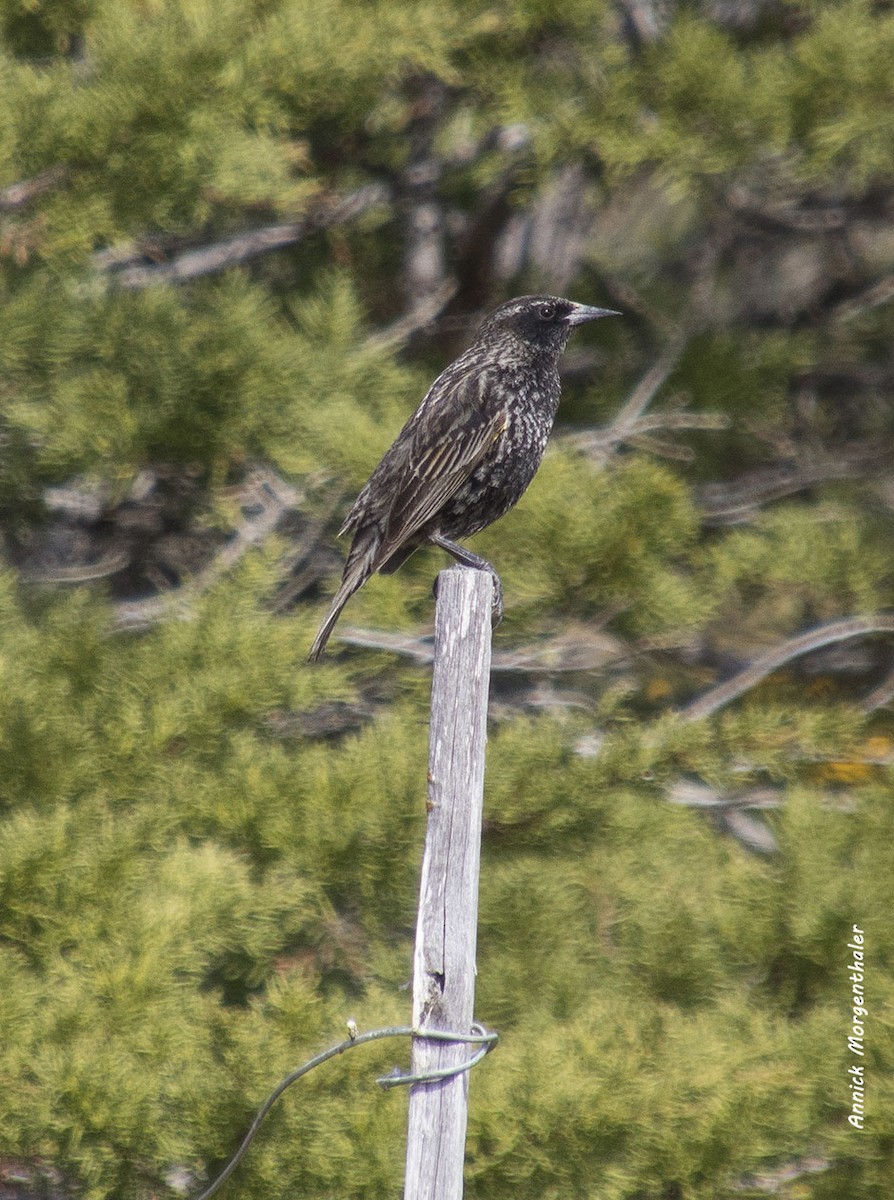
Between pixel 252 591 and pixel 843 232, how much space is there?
10.3 ft

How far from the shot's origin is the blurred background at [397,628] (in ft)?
12.9

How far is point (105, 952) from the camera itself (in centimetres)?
407

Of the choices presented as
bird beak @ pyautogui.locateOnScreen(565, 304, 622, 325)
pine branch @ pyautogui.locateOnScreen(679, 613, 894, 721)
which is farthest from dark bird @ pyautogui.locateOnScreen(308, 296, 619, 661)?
pine branch @ pyautogui.locateOnScreen(679, 613, 894, 721)

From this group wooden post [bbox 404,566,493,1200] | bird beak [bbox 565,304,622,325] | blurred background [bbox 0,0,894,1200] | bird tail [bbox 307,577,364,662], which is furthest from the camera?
bird beak [bbox 565,304,622,325]

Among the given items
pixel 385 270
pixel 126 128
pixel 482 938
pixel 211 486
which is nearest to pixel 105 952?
pixel 482 938

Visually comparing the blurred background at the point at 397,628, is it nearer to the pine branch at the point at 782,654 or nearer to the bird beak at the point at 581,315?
the pine branch at the point at 782,654

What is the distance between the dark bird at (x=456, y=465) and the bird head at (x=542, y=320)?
0.09 meters

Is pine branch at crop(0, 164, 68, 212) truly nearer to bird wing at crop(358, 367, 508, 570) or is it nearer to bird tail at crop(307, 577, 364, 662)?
bird wing at crop(358, 367, 508, 570)

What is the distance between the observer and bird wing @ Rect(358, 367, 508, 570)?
3.67 m

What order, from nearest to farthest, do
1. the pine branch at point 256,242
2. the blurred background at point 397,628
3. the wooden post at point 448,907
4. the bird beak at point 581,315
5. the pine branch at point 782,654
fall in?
the wooden post at point 448,907 < the blurred background at point 397,628 < the bird beak at point 581,315 < the pine branch at point 782,654 < the pine branch at point 256,242

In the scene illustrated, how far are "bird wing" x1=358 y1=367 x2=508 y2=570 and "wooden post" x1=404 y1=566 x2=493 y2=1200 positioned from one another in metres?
1.24

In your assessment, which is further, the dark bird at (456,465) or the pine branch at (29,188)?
the pine branch at (29,188)

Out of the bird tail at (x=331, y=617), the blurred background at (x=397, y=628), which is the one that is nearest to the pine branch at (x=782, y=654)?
the blurred background at (x=397, y=628)

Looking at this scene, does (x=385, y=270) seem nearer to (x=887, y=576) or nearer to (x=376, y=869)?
(x=887, y=576)
